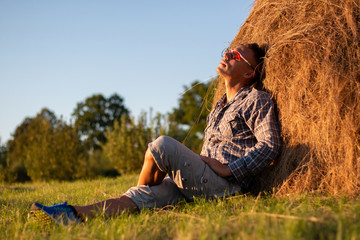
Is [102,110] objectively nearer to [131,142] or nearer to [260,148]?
[131,142]

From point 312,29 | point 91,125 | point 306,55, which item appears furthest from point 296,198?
point 91,125

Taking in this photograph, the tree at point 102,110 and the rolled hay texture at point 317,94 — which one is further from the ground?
the tree at point 102,110

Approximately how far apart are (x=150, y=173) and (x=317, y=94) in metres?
1.76

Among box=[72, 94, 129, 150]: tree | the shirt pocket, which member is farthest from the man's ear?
box=[72, 94, 129, 150]: tree

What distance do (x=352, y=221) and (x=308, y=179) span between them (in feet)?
3.93

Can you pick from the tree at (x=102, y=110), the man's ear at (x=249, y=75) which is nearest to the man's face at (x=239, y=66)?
the man's ear at (x=249, y=75)

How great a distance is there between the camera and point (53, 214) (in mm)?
2586

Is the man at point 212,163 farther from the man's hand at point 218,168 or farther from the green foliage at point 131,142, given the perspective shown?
the green foliage at point 131,142

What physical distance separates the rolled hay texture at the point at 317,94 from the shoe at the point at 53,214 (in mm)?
1902

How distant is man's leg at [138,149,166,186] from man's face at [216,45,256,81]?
1429 millimetres

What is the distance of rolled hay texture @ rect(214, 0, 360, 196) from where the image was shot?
2826 mm

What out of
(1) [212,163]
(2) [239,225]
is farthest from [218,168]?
(2) [239,225]

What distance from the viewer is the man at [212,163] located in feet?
9.77

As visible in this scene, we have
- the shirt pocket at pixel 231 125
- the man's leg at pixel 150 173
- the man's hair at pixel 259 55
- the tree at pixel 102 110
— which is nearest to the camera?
the man's leg at pixel 150 173
